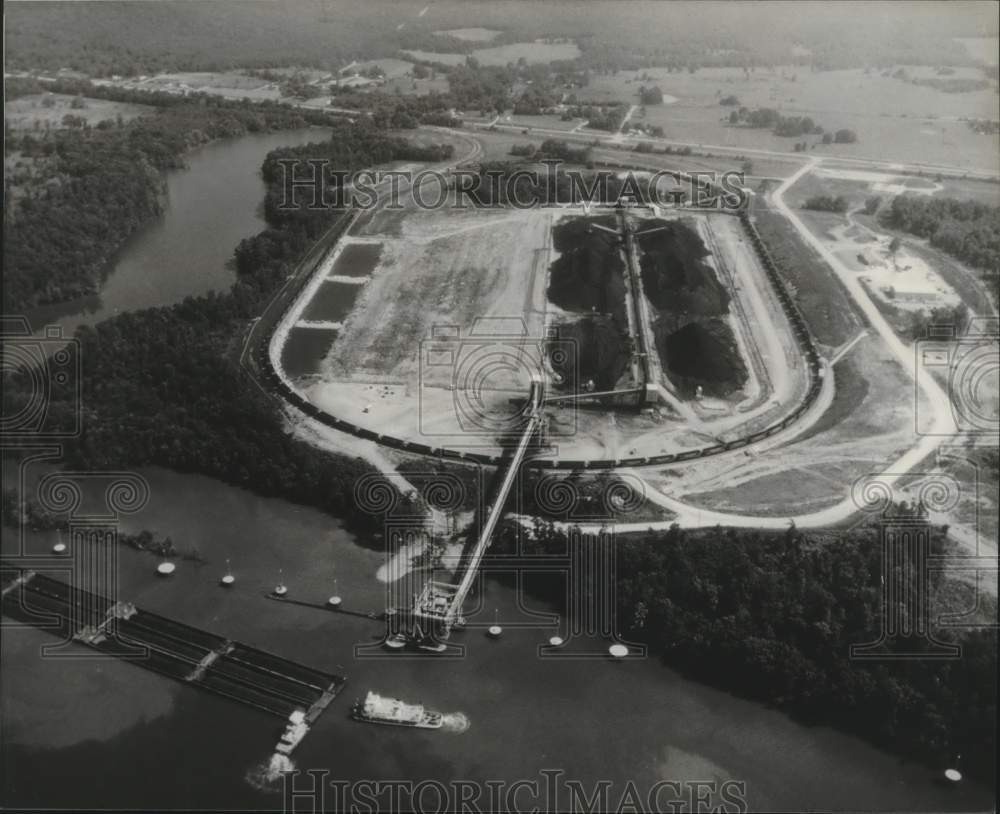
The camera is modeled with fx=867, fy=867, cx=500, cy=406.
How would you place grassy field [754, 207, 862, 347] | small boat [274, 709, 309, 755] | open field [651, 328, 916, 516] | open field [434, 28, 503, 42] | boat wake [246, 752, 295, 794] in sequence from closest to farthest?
1. boat wake [246, 752, 295, 794]
2. small boat [274, 709, 309, 755]
3. open field [651, 328, 916, 516]
4. grassy field [754, 207, 862, 347]
5. open field [434, 28, 503, 42]

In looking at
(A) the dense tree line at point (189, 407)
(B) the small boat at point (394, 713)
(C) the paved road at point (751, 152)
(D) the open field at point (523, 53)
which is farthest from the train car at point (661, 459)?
(D) the open field at point (523, 53)

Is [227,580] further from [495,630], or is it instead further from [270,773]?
[495,630]

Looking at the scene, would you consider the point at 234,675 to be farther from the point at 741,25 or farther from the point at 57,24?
the point at 741,25

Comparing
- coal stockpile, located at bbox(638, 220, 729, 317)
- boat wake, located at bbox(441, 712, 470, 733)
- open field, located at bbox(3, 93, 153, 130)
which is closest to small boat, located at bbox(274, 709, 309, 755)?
boat wake, located at bbox(441, 712, 470, 733)

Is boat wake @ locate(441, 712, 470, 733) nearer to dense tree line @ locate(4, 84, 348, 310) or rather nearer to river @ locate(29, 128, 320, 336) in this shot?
river @ locate(29, 128, 320, 336)

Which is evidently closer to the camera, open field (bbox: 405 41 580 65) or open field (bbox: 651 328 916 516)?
open field (bbox: 651 328 916 516)

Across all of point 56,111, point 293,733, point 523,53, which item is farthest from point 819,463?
point 56,111

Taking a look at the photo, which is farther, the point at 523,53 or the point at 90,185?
the point at 523,53

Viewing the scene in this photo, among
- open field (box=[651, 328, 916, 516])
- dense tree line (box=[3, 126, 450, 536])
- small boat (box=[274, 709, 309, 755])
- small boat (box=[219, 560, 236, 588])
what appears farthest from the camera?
dense tree line (box=[3, 126, 450, 536])
